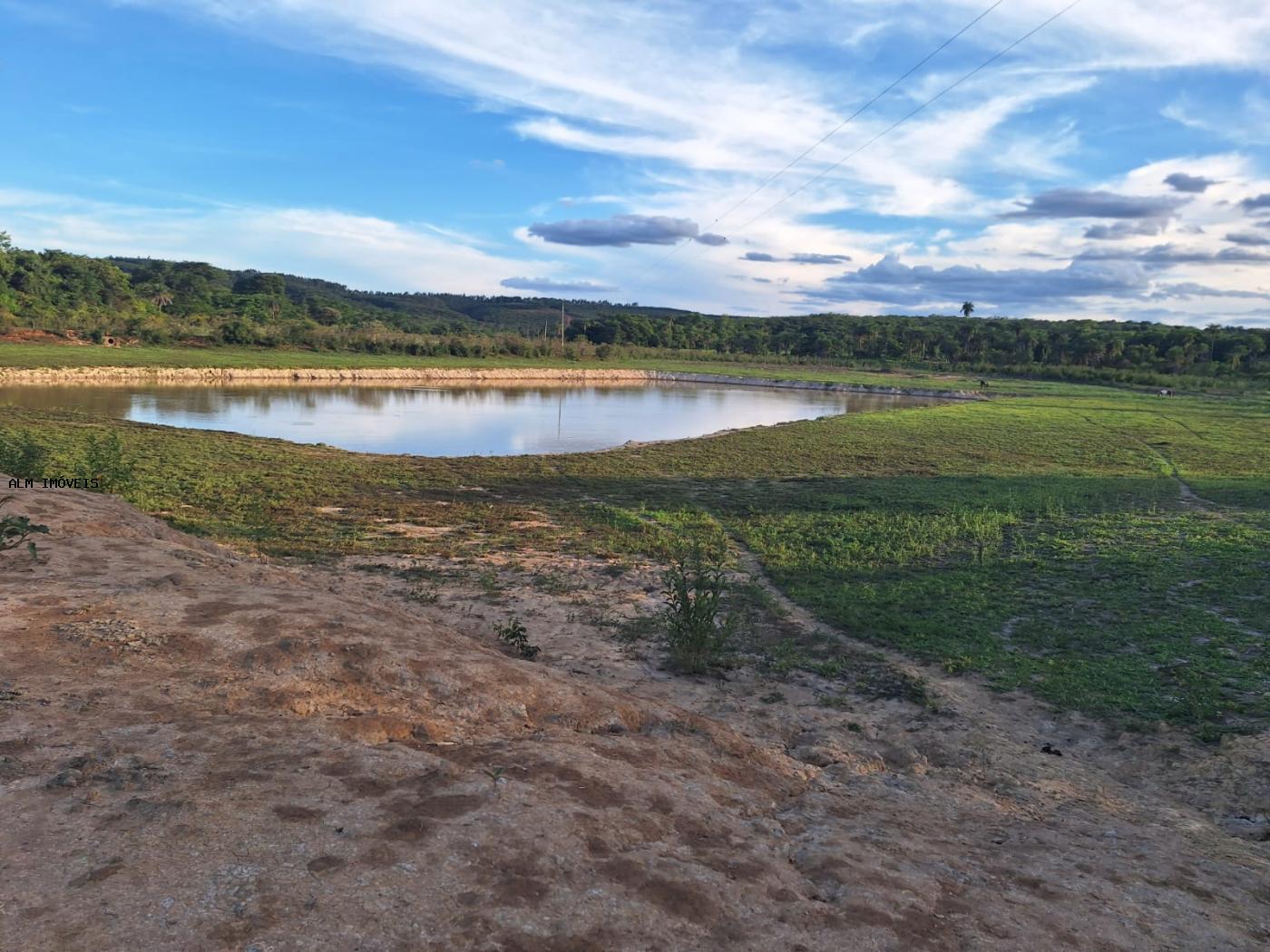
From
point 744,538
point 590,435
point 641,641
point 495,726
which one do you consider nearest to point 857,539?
point 744,538

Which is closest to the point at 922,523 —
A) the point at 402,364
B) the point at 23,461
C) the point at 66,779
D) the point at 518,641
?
the point at 518,641

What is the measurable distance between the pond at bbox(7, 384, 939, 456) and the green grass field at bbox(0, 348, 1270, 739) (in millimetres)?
4609

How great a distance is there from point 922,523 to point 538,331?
11977 cm

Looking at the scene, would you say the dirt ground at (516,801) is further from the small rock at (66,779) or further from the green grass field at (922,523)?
the green grass field at (922,523)

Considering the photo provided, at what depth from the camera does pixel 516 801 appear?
12.9 ft

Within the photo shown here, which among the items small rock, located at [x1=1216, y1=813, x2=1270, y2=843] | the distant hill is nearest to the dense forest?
the distant hill

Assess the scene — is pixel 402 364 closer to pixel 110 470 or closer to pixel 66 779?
pixel 110 470

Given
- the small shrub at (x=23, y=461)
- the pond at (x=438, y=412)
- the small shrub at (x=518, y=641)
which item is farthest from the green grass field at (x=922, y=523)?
the pond at (x=438, y=412)

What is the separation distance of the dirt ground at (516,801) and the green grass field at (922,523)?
1.79 m

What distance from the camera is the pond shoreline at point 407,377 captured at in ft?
142

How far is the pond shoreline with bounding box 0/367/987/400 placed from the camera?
43.2 metres

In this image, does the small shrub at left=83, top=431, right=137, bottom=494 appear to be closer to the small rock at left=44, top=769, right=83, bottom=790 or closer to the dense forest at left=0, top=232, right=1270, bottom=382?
the small rock at left=44, top=769, right=83, bottom=790

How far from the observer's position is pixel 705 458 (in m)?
25.3

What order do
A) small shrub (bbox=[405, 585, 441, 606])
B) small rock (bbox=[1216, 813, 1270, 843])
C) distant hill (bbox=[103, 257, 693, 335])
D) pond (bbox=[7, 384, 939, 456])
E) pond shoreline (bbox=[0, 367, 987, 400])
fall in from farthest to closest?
distant hill (bbox=[103, 257, 693, 335]) → pond shoreline (bbox=[0, 367, 987, 400]) → pond (bbox=[7, 384, 939, 456]) → small shrub (bbox=[405, 585, 441, 606]) → small rock (bbox=[1216, 813, 1270, 843])
